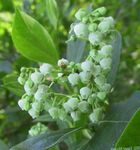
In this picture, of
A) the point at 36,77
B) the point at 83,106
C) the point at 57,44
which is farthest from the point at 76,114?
the point at 57,44

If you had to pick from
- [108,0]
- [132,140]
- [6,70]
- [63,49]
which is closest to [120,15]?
[108,0]

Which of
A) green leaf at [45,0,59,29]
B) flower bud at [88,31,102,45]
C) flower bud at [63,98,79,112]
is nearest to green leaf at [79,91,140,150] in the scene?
flower bud at [63,98,79,112]

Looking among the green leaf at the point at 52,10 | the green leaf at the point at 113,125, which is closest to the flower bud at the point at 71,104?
the green leaf at the point at 113,125

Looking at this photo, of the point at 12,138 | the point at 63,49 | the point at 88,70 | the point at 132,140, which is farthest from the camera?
the point at 63,49

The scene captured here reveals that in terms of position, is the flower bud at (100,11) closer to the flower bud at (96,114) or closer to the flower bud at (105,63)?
the flower bud at (105,63)

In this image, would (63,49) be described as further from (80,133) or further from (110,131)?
(110,131)

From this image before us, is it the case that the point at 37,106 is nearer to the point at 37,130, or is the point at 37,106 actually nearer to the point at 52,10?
the point at 37,130
